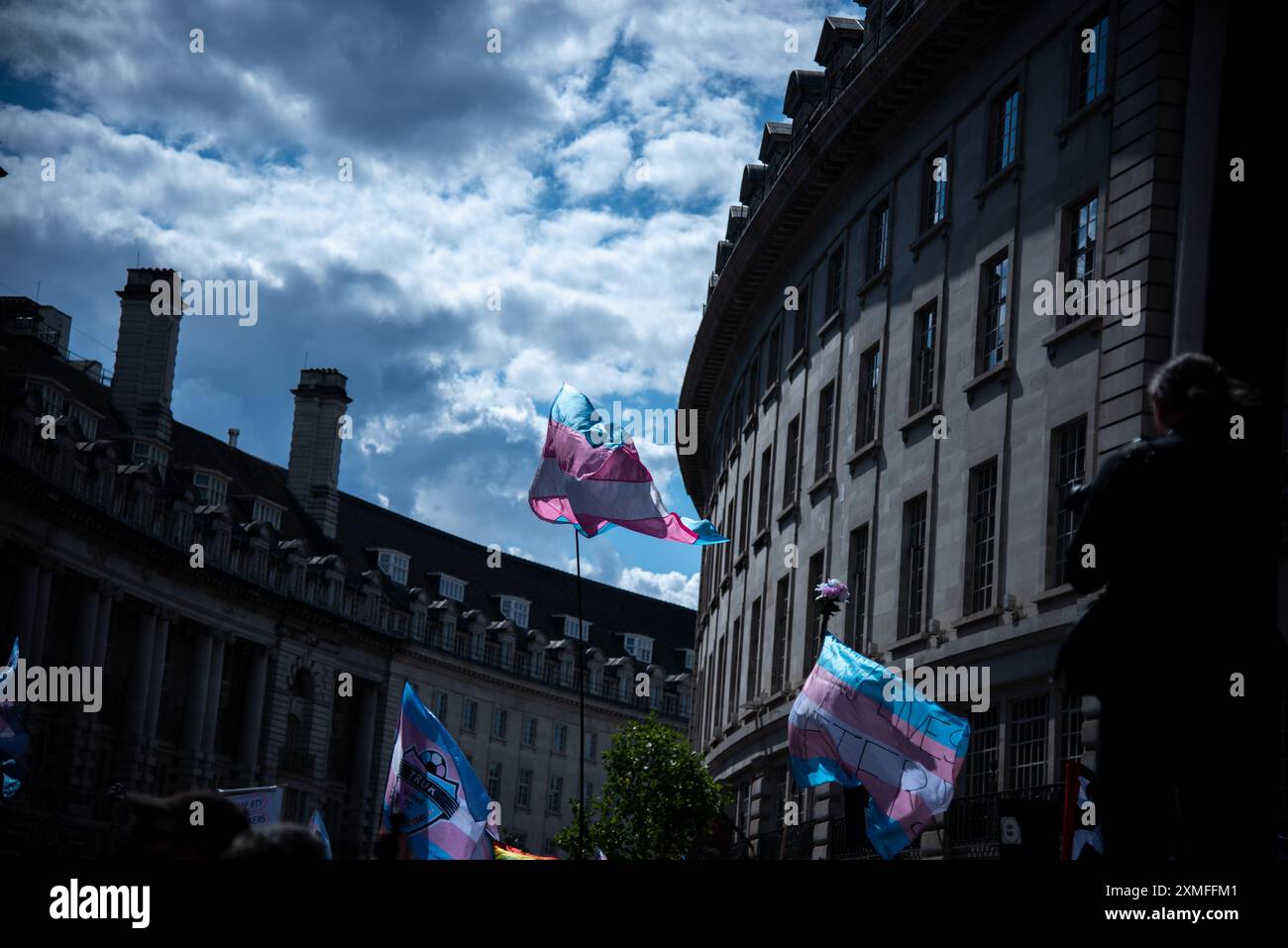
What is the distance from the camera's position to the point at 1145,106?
26375mm

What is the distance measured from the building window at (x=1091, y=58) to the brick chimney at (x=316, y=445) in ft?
231

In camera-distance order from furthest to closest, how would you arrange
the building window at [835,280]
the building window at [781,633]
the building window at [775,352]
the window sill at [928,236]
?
the building window at [775,352], the building window at [781,633], the building window at [835,280], the window sill at [928,236]

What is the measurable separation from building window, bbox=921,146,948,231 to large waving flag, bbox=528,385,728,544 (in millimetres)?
13143

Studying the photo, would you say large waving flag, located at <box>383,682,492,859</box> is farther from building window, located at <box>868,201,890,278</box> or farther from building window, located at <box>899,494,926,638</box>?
building window, located at <box>868,201,890,278</box>

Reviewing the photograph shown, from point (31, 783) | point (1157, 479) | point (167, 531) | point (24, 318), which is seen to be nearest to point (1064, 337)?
point (1157, 479)

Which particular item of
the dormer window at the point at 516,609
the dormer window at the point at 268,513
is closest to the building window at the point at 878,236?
the dormer window at the point at 268,513

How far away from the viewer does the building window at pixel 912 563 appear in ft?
108

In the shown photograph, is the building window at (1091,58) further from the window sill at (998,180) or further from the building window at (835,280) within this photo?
the building window at (835,280)

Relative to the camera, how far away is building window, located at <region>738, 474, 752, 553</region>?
48719 millimetres

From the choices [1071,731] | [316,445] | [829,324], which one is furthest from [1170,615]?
[316,445]

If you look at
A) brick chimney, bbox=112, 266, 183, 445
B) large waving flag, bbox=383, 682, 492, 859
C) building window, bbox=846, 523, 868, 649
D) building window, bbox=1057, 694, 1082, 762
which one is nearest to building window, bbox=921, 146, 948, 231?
building window, bbox=846, 523, 868, 649

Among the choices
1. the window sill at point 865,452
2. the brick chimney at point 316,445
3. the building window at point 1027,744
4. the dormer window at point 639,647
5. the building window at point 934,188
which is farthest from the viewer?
the dormer window at point 639,647
